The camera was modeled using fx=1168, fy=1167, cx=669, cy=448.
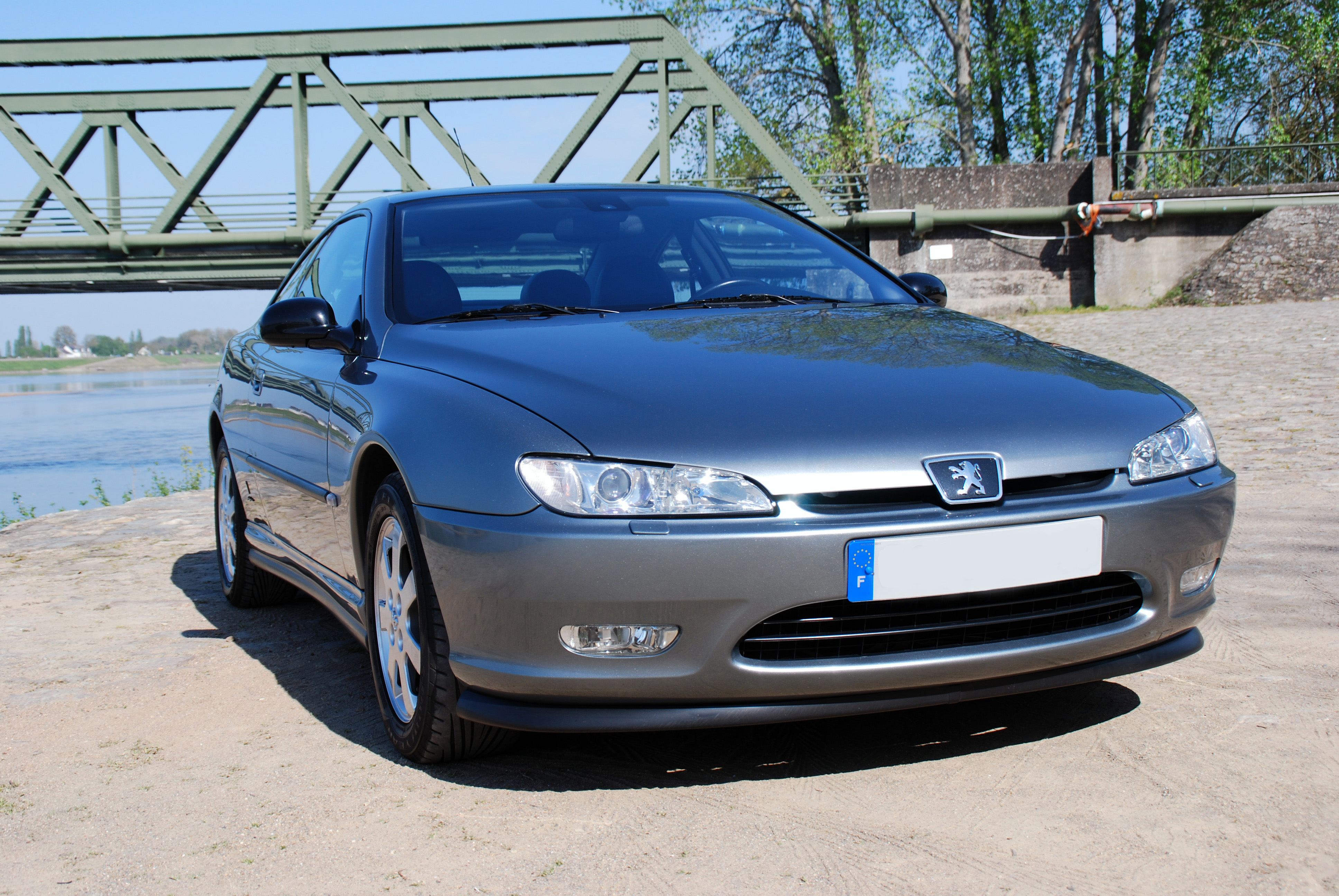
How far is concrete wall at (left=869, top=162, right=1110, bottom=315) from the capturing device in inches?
806

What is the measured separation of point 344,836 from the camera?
224 cm

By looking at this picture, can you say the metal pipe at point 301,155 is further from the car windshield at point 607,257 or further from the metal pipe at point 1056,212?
the car windshield at point 607,257

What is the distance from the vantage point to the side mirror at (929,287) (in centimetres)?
378

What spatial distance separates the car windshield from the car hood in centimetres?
20

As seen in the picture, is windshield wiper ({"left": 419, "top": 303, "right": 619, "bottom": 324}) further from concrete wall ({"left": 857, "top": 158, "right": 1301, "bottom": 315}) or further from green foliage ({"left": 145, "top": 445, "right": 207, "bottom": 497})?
concrete wall ({"left": 857, "top": 158, "right": 1301, "bottom": 315})

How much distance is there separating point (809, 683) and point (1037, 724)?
2.71 feet

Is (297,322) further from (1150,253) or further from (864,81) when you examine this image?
(864,81)

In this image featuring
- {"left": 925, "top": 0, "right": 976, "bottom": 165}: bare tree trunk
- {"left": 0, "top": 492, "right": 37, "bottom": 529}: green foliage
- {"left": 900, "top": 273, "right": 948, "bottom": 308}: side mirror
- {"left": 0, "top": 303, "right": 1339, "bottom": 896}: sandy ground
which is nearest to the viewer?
{"left": 0, "top": 303, "right": 1339, "bottom": 896}: sandy ground

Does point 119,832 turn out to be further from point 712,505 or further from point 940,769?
point 940,769

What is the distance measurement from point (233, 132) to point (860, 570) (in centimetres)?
1998

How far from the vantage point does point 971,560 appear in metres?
2.17

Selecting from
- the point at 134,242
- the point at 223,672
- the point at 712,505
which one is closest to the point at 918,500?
the point at 712,505

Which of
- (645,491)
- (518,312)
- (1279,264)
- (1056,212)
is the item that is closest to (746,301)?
(518,312)

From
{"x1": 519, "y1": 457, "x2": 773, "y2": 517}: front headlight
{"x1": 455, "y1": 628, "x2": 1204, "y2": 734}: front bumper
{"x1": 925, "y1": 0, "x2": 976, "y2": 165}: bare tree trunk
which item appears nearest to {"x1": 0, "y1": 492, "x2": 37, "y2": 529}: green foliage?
{"x1": 455, "y1": 628, "x2": 1204, "y2": 734}: front bumper
